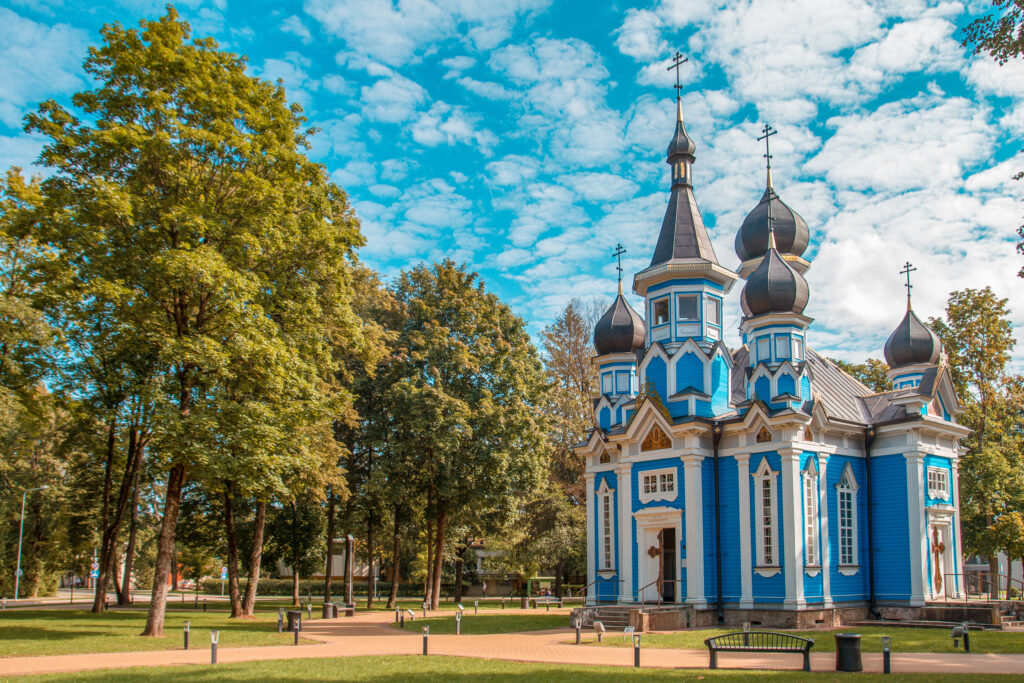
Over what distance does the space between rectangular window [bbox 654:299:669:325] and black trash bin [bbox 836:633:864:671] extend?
15.7 meters

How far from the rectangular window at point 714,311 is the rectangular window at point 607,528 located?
7465 millimetres

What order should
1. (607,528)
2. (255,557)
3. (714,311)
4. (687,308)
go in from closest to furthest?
(687,308) → (714,311) → (607,528) → (255,557)

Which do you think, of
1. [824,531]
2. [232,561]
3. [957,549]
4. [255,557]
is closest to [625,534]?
[824,531]

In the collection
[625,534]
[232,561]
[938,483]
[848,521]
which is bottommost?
[232,561]

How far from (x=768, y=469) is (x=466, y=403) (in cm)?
1194

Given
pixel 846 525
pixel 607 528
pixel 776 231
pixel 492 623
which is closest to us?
pixel 846 525

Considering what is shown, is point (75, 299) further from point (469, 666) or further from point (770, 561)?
point (770, 561)

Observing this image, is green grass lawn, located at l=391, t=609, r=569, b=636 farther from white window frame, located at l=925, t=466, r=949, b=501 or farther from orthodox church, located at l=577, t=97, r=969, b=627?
white window frame, located at l=925, t=466, r=949, b=501

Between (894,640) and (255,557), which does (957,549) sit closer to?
(894,640)

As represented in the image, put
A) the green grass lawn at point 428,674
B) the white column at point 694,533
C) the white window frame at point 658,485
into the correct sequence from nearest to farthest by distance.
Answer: the green grass lawn at point 428,674
the white column at point 694,533
the white window frame at point 658,485

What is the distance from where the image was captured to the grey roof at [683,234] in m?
29.2

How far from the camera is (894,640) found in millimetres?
20016

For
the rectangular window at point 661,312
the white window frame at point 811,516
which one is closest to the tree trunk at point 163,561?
the rectangular window at point 661,312

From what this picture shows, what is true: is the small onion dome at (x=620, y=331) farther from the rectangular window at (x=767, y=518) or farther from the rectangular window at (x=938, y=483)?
the rectangular window at (x=938, y=483)
